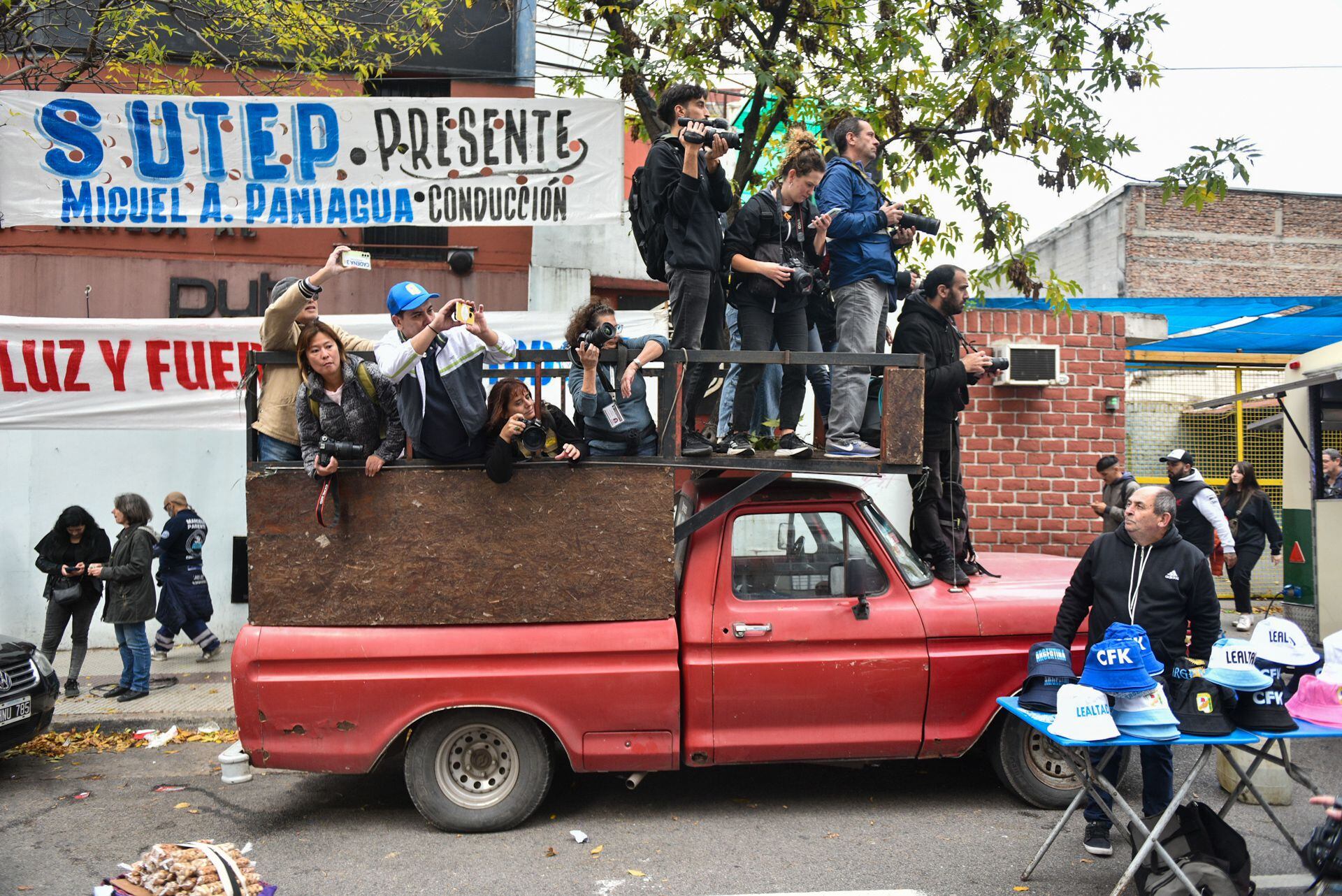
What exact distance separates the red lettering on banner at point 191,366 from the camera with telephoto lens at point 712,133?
5.32m

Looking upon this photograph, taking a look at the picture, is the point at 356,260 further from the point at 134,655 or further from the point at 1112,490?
the point at 1112,490

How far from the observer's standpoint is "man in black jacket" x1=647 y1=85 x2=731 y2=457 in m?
5.58

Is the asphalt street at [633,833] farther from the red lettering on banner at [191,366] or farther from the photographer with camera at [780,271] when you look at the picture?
the red lettering on banner at [191,366]

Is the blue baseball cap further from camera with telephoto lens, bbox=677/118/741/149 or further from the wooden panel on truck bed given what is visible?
camera with telephoto lens, bbox=677/118/741/149

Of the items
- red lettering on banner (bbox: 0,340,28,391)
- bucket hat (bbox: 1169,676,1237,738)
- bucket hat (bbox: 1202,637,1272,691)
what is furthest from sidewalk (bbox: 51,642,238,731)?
bucket hat (bbox: 1202,637,1272,691)

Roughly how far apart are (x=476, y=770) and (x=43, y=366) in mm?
5956

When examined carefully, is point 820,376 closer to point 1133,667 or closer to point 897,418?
point 897,418

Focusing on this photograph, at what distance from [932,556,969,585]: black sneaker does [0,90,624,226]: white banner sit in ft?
14.6

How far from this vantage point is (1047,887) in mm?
4395

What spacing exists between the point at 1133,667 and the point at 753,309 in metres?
2.84

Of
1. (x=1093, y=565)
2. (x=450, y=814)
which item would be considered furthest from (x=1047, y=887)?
(x=450, y=814)

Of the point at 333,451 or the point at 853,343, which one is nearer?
the point at 333,451

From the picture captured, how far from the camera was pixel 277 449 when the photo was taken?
207 inches

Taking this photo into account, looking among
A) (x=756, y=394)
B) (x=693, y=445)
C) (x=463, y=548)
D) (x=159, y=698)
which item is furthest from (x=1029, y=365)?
(x=159, y=698)
